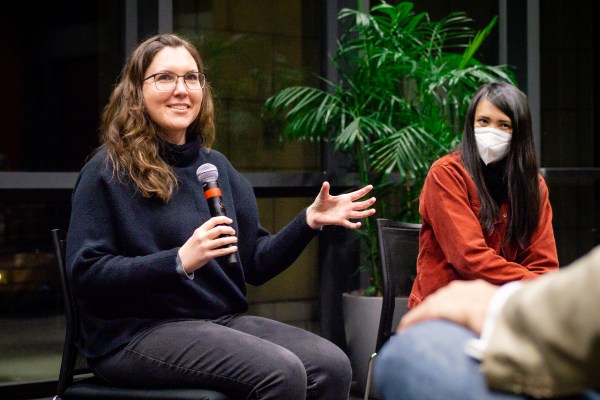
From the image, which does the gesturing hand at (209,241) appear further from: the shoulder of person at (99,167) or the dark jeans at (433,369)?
the dark jeans at (433,369)

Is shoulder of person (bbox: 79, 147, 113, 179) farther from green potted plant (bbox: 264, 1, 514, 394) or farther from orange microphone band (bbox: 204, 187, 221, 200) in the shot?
green potted plant (bbox: 264, 1, 514, 394)

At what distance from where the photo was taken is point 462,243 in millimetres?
2838

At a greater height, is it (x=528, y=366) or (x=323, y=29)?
(x=323, y=29)

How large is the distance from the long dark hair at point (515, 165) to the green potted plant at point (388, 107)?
0.67 meters

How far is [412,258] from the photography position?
10.4ft

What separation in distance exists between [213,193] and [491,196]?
1186 mm

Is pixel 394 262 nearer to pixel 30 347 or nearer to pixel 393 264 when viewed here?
pixel 393 264

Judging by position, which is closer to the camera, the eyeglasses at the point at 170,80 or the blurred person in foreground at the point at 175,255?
the blurred person in foreground at the point at 175,255

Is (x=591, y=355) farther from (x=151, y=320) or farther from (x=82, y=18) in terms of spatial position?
(x=82, y=18)

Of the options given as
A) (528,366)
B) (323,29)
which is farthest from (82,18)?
(528,366)

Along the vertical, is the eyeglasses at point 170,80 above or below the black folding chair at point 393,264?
above

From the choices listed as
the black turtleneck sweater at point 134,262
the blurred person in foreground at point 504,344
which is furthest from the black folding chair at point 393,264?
the blurred person in foreground at point 504,344

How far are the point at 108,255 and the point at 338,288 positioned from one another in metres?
2.08

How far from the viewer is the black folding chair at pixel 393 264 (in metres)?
3.00
